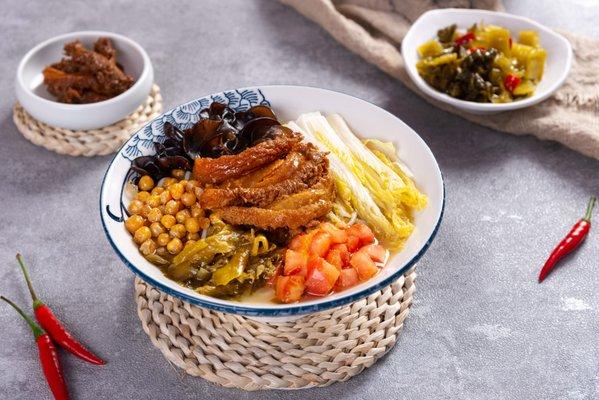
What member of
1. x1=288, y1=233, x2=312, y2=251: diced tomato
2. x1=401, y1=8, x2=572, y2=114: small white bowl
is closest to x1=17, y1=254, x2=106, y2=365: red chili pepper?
x1=288, y1=233, x2=312, y2=251: diced tomato

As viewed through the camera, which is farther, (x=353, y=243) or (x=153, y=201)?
(x=153, y=201)

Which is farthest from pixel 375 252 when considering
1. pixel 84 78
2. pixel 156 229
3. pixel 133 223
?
pixel 84 78

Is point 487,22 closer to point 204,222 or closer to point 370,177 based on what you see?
point 370,177

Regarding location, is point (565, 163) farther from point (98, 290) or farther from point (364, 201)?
point (98, 290)

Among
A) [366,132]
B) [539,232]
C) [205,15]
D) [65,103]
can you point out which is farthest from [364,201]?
[205,15]

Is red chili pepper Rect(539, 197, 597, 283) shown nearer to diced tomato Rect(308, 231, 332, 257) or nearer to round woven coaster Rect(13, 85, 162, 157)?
diced tomato Rect(308, 231, 332, 257)

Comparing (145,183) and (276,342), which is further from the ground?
(145,183)
